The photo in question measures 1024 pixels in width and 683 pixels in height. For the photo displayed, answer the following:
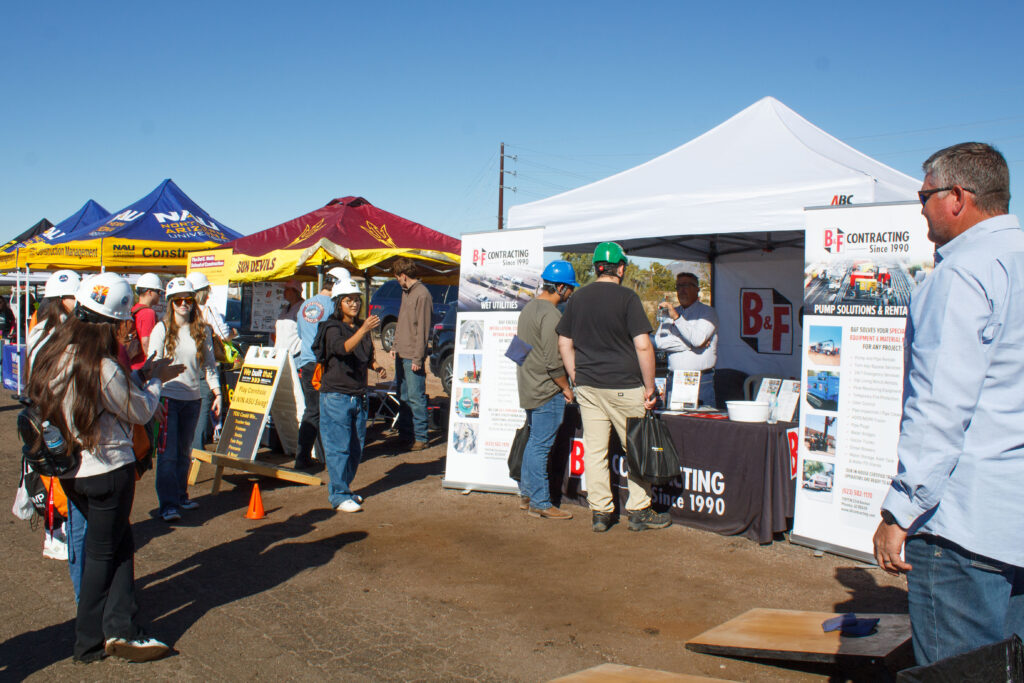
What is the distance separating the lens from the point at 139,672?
3480 mm

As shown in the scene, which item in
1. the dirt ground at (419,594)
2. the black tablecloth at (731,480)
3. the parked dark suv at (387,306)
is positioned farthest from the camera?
the parked dark suv at (387,306)

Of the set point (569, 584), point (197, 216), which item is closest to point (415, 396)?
point (569, 584)

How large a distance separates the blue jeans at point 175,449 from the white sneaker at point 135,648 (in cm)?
245

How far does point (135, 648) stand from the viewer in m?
3.52

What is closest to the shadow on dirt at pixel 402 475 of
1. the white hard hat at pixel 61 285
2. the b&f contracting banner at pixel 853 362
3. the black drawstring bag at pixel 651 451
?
the black drawstring bag at pixel 651 451

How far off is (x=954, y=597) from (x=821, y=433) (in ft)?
11.2

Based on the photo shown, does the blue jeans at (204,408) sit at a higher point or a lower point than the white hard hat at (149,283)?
lower

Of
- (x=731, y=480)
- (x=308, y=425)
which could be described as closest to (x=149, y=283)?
(x=308, y=425)

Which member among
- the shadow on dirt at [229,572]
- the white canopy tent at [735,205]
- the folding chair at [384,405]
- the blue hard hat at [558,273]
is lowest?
the shadow on dirt at [229,572]

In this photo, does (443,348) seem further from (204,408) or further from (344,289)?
(344,289)

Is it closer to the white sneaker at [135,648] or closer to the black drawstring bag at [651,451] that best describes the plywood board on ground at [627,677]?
the white sneaker at [135,648]

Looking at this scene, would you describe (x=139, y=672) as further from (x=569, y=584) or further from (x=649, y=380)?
(x=649, y=380)

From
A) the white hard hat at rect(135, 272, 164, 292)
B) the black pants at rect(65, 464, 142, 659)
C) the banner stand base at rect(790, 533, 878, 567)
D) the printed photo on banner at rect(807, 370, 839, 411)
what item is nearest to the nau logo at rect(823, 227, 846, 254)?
the printed photo on banner at rect(807, 370, 839, 411)

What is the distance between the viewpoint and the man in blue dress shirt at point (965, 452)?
6.19 feet
